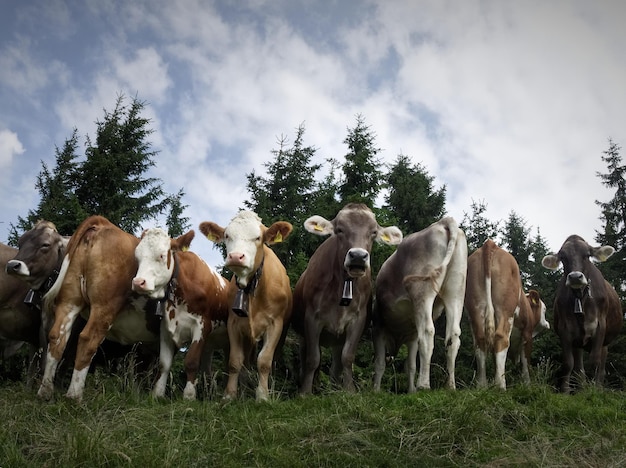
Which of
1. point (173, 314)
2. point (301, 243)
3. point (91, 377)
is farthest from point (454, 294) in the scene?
point (301, 243)

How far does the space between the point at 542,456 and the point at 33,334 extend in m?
8.07

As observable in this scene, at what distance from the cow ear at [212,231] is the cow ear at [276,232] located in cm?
78

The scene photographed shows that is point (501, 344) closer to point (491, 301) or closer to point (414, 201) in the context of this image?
point (491, 301)

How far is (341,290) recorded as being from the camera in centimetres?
803

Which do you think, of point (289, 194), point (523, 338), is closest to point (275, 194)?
point (289, 194)

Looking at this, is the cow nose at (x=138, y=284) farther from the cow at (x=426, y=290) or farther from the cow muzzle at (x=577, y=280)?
the cow muzzle at (x=577, y=280)

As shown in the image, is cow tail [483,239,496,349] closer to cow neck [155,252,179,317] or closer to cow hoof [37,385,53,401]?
cow neck [155,252,179,317]

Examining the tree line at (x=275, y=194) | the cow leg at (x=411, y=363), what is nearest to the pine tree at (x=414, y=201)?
the tree line at (x=275, y=194)

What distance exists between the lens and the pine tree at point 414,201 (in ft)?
77.0

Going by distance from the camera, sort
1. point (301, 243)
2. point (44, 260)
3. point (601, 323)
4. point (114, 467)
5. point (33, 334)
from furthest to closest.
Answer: point (301, 243) → point (601, 323) → point (33, 334) → point (44, 260) → point (114, 467)

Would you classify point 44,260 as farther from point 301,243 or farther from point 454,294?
point 301,243

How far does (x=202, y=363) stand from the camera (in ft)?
32.3

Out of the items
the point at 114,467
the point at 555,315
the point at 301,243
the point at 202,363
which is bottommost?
the point at 114,467

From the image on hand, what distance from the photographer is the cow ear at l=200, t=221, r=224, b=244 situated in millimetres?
8359
